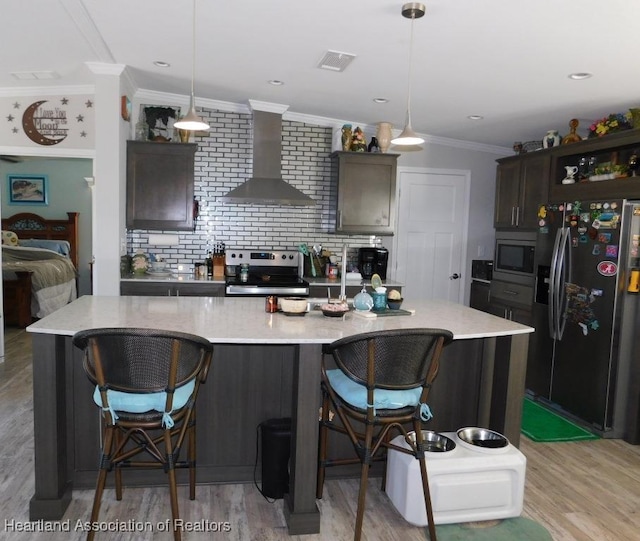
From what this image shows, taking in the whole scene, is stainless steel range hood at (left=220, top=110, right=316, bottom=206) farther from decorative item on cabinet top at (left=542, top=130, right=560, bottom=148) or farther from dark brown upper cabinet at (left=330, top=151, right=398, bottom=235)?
decorative item on cabinet top at (left=542, top=130, right=560, bottom=148)

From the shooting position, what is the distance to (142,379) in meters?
2.02

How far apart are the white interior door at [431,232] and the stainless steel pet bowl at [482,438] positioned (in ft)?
10.4

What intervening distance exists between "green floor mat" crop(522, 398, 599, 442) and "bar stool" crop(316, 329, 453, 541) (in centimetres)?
176

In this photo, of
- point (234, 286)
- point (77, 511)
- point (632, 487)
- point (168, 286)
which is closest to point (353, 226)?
point (234, 286)

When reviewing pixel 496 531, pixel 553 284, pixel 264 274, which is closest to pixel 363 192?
pixel 264 274

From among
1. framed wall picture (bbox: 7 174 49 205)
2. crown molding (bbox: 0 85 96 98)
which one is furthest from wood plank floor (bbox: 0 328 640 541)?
framed wall picture (bbox: 7 174 49 205)

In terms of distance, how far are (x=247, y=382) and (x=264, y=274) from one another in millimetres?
2745

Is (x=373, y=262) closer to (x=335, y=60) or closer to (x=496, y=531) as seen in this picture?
(x=335, y=60)

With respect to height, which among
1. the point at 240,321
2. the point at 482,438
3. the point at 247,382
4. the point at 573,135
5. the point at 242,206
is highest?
the point at 573,135

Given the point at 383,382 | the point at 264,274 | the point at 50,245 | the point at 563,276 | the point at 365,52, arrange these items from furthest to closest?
the point at 50,245 → the point at 264,274 → the point at 563,276 → the point at 365,52 → the point at 383,382

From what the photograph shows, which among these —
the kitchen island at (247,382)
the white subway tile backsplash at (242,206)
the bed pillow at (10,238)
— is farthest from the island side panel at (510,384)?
the bed pillow at (10,238)

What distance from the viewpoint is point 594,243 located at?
12.7 feet

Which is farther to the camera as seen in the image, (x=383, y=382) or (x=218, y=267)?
(x=218, y=267)

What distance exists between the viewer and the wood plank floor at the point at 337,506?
2408 millimetres
